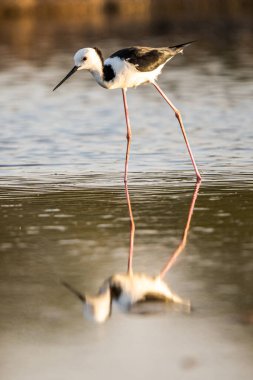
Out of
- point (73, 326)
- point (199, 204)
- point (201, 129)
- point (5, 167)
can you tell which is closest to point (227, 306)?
point (73, 326)

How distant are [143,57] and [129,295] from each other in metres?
4.63

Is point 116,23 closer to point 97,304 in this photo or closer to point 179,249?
point 179,249

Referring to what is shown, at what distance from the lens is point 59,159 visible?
10812 millimetres

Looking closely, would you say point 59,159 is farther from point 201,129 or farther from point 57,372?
point 57,372

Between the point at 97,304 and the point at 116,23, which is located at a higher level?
the point at 97,304

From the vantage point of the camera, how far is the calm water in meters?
4.89

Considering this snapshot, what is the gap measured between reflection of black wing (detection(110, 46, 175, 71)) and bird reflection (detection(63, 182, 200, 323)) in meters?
3.90

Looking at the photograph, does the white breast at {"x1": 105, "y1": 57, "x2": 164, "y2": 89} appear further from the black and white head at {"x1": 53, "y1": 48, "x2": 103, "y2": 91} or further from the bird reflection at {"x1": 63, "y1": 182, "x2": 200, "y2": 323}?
the bird reflection at {"x1": 63, "y1": 182, "x2": 200, "y2": 323}

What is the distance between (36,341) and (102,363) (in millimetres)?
461

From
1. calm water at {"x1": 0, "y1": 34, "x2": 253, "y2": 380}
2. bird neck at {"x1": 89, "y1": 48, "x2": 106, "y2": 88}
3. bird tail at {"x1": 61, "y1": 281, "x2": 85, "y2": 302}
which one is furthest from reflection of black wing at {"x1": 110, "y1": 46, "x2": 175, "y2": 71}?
bird tail at {"x1": 61, "y1": 281, "x2": 85, "y2": 302}

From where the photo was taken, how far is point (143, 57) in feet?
33.2

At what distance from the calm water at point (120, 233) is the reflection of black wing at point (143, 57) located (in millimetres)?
912

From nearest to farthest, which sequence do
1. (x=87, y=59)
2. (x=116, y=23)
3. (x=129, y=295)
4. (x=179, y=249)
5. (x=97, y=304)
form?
1. (x=97, y=304)
2. (x=129, y=295)
3. (x=179, y=249)
4. (x=87, y=59)
5. (x=116, y=23)

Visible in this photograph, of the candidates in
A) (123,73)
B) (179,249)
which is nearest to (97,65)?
(123,73)
